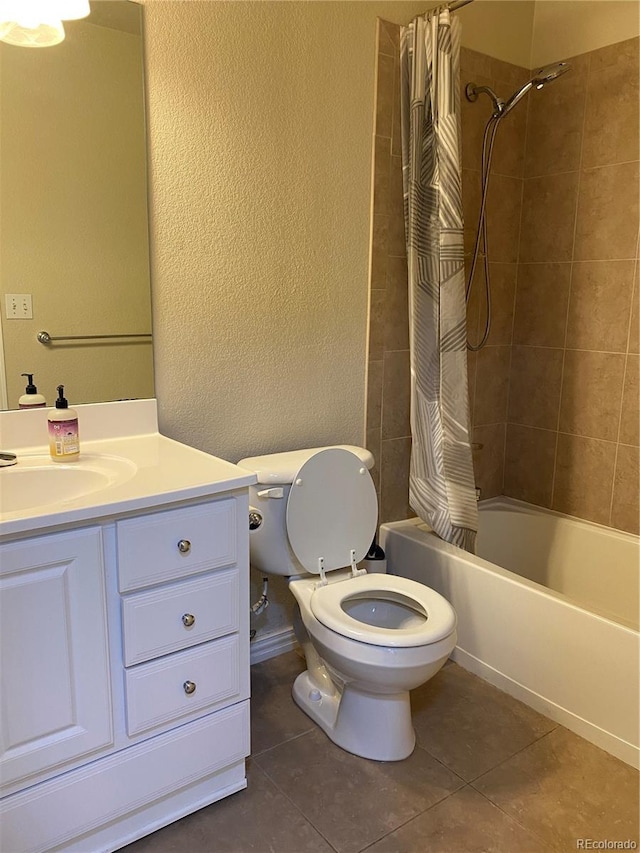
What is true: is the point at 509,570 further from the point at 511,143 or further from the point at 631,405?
the point at 511,143

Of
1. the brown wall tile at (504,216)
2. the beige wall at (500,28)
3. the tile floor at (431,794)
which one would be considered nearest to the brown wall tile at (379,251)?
the brown wall tile at (504,216)

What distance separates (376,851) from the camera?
1.50m

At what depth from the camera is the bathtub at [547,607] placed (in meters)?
1.81

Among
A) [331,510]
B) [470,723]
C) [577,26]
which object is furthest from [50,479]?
[577,26]

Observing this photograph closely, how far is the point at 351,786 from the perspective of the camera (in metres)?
1.70

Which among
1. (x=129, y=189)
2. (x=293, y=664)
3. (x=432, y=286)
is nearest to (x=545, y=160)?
(x=432, y=286)

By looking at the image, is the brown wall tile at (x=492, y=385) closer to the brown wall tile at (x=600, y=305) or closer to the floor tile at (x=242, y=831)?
the brown wall tile at (x=600, y=305)

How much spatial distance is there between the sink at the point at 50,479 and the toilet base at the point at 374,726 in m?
0.88

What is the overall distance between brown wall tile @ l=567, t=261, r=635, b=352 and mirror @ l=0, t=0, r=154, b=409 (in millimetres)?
1665

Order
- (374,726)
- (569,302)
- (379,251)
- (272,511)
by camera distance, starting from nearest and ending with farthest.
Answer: (374,726)
(272,511)
(379,251)
(569,302)

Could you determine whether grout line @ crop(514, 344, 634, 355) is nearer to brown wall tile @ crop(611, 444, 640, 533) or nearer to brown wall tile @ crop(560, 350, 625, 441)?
brown wall tile @ crop(560, 350, 625, 441)

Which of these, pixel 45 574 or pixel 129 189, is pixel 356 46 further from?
pixel 45 574

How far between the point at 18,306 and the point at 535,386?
6.56ft

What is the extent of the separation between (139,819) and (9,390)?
1.08 metres
